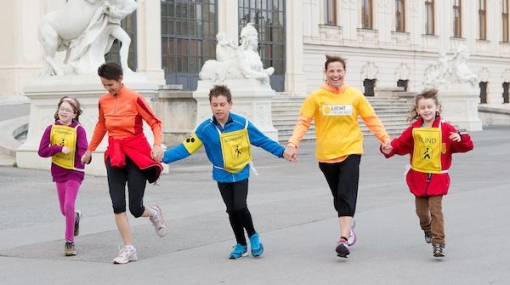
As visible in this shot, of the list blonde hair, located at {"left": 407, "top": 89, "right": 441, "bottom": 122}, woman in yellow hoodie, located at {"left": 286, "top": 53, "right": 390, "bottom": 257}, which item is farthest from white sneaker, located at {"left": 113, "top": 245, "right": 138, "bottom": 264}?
blonde hair, located at {"left": 407, "top": 89, "right": 441, "bottom": 122}

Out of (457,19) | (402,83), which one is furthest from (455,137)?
(457,19)

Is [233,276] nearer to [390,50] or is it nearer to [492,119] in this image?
[492,119]

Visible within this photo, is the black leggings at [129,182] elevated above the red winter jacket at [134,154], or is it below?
below

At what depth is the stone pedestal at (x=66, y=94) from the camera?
17.8m

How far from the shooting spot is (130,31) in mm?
36344

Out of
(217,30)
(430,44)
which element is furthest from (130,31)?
(430,44)

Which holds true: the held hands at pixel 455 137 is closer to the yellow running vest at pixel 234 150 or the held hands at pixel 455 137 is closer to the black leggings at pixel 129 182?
the yellow running vest at pixel 234 150

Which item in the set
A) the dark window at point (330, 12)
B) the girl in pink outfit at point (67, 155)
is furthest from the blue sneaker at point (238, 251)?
the dark window at point (330, 12)

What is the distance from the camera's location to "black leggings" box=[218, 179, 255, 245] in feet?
28.2

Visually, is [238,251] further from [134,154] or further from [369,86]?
[369,86]

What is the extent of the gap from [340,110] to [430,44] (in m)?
46.2

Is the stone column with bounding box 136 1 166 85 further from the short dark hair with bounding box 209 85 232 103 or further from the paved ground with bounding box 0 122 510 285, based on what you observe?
the short dark hair with bounding box 209 85 232 103

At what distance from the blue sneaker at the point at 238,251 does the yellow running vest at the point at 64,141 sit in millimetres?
1643

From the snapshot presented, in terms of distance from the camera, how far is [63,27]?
1867 centimetres
